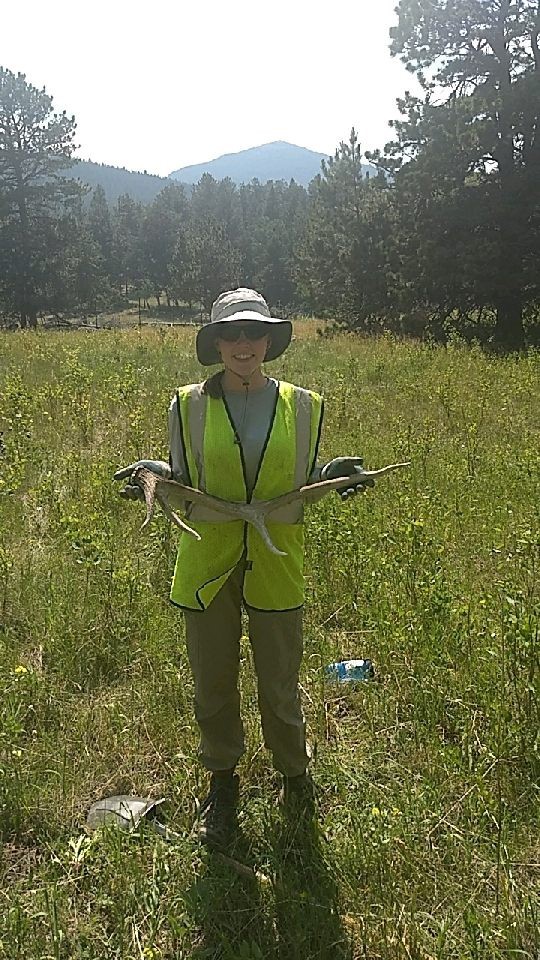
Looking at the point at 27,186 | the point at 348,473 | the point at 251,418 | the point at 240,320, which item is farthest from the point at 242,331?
the point at 27,186

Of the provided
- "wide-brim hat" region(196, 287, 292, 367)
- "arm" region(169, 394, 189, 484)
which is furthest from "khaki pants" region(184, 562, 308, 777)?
"wide-brim hat" region(196, 287, 292, 367)

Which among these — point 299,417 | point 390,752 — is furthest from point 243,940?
point 299,417

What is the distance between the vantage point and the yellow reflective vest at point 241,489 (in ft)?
7.48

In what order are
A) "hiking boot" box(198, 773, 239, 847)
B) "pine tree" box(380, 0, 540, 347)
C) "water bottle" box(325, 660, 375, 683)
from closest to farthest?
"hiking boot" box(198, 773, 239, 847)
"water bottle" box(325, 660, 375, 683)
"pine tree" box(380, 0, 540, 347)

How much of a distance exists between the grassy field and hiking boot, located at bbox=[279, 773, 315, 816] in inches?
1.9

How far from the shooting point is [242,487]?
230 cm

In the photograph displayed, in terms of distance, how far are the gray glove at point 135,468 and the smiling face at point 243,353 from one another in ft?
1.28

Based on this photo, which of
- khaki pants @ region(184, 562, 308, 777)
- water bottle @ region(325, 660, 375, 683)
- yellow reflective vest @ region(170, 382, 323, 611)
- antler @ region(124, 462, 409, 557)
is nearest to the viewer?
antler @ region(124, 462, 409, 557)

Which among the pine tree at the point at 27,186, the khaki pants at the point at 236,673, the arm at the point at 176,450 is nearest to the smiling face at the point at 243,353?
the arm at the point at 176,450

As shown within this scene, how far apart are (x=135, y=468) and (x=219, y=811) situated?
53.1 inches

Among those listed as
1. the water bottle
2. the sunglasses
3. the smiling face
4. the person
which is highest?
the sunglasses

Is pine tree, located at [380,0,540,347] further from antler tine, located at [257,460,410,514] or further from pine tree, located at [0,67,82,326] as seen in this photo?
pine tree, located at [0,67,82,326]

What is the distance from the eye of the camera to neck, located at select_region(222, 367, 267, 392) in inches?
89.9

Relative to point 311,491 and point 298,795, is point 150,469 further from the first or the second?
point 298,795
